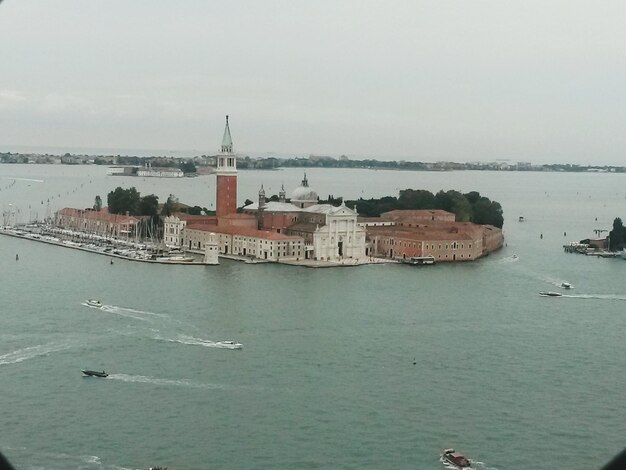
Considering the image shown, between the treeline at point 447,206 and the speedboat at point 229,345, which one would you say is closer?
the speedboat at point 229,345

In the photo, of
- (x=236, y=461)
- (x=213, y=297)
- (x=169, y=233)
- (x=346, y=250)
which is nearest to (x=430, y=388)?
(x=236, y=461)

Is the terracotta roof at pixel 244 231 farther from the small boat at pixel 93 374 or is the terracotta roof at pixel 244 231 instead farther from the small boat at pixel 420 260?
the small boat at pixel 93 374

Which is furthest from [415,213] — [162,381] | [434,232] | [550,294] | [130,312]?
[162,381]

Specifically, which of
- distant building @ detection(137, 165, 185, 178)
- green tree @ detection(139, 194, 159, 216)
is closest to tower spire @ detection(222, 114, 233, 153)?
green tree @ detection(139, 194, 159, 216)

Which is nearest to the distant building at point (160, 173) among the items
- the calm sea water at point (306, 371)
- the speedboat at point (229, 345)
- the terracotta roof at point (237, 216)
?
the terracotta roof at point (237, 216)

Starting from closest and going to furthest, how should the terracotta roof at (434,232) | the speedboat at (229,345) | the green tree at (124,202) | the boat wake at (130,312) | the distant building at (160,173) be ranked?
the speedboat at (229,345), the boat wake at (130,312), the terracotta roof at (434,232), the green tree at (124,202), the distant building at (160,173)

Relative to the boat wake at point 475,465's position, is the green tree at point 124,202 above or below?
above

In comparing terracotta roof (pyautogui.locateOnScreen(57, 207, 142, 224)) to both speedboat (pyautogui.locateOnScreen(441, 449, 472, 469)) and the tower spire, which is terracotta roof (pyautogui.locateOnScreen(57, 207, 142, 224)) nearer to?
the tower spire
